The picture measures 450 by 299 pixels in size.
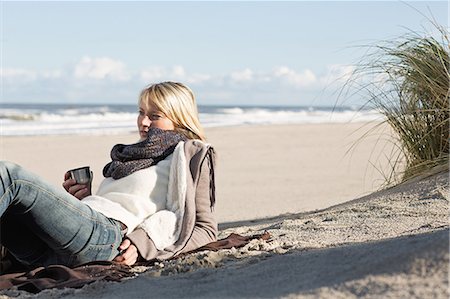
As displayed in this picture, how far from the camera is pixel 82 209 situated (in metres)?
3.70

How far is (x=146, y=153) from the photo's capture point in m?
4.25

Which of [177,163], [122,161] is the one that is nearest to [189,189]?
[177,163]

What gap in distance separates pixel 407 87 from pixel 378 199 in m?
0.89

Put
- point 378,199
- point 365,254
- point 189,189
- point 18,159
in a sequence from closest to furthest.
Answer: point 365,254, point 189,189, point 378,199, point 18,159

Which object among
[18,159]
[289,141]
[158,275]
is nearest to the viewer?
[158,275]

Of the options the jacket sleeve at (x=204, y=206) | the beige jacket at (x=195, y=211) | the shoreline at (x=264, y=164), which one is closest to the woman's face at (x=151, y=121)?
the beige jacket at (x=195, y=211)

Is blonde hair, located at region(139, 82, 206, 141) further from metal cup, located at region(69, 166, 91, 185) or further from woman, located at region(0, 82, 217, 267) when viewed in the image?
metal cup, located at region(69, 166, 91, 185)

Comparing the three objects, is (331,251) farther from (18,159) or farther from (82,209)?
(18,159)

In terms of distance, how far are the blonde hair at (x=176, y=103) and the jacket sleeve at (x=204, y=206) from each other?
10.1 inches

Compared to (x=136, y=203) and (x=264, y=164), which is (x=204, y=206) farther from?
(x=264, y=164)

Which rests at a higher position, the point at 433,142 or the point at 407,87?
the point at 407,87

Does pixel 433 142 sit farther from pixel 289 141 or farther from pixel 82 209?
pixel 289 141

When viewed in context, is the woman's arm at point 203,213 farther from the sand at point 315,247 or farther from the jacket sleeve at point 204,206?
the sand at point 315,247

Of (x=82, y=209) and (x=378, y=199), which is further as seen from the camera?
(x=378, y=199)
